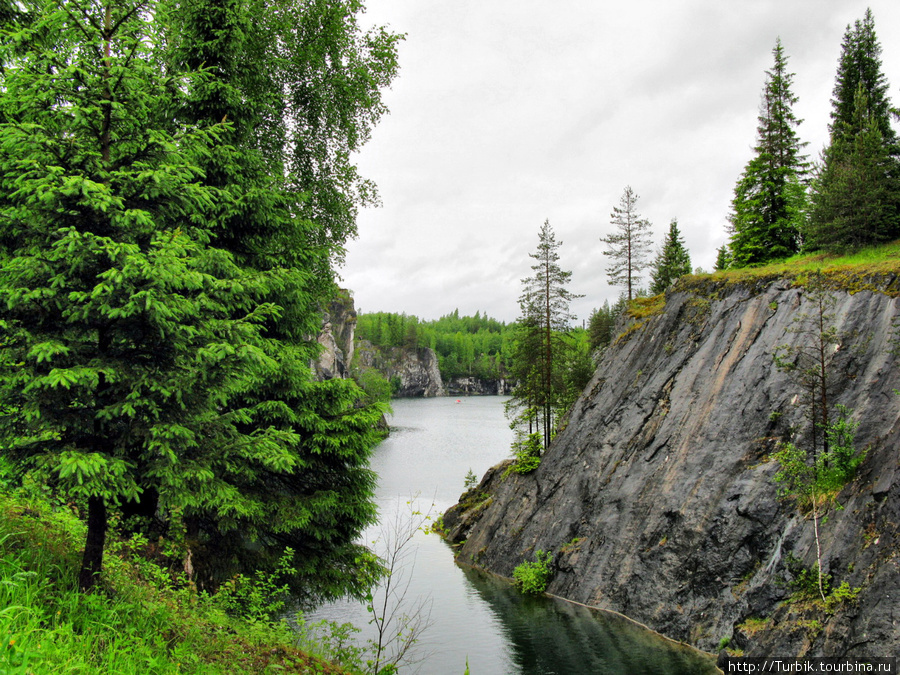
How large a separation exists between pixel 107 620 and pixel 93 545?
2.79ft

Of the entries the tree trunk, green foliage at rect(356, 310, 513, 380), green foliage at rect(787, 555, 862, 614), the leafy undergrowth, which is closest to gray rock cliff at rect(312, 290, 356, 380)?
green foliage at rect(356, 310, 513, 380)

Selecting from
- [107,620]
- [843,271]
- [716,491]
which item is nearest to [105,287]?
[107,620]

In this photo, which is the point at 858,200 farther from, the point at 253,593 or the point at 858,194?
the point at 253,593

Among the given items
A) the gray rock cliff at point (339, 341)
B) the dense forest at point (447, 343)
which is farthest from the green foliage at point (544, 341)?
the dense forest at point (447, 343)

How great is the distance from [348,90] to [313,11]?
1954mm

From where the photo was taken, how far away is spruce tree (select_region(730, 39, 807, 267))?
74.5 ft

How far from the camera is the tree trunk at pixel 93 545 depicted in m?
5.59

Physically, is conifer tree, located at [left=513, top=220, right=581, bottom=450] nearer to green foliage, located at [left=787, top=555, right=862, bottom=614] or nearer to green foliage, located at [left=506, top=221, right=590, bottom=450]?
green foliage, located at [left=506, top=221, right=590, bottom=450]

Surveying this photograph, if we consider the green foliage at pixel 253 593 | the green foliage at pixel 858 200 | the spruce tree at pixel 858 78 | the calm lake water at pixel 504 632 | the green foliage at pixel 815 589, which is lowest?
the calm lake water at pixel 504 632

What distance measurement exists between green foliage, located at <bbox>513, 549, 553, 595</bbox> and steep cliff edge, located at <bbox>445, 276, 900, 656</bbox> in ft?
1.26

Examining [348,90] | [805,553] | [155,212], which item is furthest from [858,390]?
[155,212]

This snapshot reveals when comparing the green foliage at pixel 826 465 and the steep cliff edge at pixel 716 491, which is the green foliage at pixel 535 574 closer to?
the steep cliff edge at pixel 716 491

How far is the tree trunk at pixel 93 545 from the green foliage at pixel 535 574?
16.0m

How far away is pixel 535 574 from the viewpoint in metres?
18.8
